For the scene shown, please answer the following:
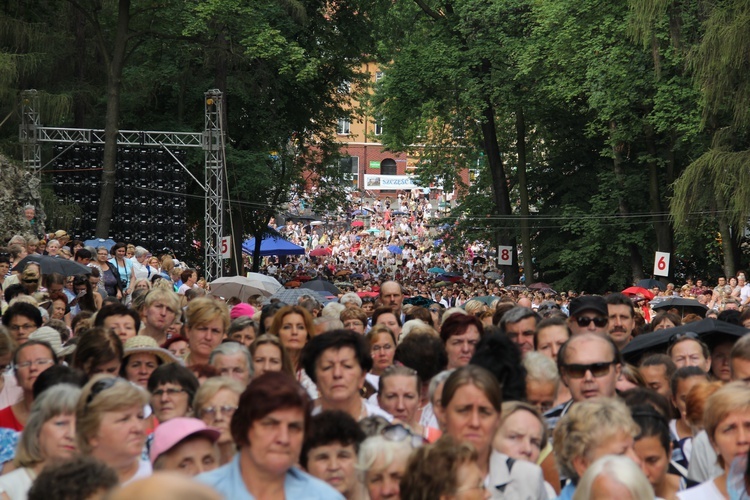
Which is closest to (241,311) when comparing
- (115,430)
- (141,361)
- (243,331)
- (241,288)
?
(243,331)

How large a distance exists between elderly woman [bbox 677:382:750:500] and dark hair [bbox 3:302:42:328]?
19.0 ft

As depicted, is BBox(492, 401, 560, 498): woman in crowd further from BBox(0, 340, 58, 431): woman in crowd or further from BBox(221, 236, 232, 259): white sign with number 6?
BBox(221, 236, 232, 259): white sign with number 6

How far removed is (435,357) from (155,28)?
29.8m

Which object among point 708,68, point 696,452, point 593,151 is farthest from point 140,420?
point 593,151

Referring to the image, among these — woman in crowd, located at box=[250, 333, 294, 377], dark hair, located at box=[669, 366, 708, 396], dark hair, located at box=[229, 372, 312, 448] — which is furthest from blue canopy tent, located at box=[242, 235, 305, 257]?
dark hair, located at box=[229, 372, 312, 448]

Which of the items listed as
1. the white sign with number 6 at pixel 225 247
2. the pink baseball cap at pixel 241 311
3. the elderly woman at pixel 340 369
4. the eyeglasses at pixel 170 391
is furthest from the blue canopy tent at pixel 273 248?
the eyeglasses at pixel 170 391

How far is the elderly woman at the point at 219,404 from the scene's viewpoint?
21.8ft

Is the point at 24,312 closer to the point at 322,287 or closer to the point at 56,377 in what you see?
the point at 56,377

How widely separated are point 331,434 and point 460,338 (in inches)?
148

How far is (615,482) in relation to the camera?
4879 mm

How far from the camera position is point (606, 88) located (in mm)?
36750

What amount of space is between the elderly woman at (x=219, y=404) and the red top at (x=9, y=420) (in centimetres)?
149

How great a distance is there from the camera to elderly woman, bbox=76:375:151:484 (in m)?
6.00

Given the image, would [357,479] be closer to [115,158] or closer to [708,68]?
[708,68]
